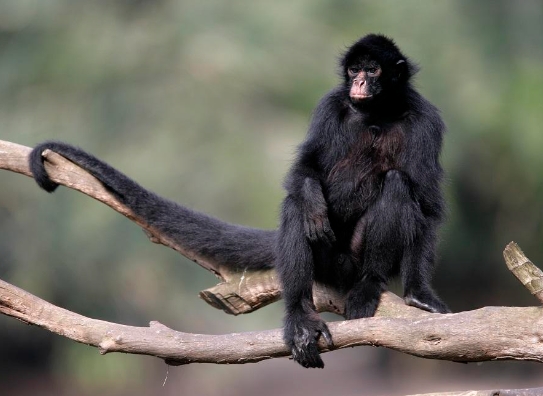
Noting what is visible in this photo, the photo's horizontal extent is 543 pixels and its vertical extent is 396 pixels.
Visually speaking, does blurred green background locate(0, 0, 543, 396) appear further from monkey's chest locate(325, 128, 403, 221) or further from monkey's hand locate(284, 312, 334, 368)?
monkey's hand locate(284, 312, 334, 368)

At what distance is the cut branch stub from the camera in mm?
5324

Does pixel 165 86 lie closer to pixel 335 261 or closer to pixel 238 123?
pixel 238 123

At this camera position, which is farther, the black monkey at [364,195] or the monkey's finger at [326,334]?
the black monkey at [364,195]

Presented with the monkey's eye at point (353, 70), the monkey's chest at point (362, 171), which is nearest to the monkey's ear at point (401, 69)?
the monkey's eye at point (353, 70)

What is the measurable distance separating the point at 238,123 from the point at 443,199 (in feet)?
31.1

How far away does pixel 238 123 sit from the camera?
16562mm

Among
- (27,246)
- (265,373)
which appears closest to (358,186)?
(27,246)

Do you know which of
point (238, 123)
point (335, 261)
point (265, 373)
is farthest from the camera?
point (265, 373)

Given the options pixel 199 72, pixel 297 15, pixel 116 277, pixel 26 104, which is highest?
pixel 297 15

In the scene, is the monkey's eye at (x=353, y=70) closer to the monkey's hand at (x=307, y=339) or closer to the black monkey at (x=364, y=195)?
the black monkey at (x=364, y=195)

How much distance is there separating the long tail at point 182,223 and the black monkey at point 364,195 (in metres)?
0.92

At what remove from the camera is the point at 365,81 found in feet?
24.4

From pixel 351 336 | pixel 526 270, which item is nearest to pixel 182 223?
pixel 351 336

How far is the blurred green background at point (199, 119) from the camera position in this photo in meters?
16.4
